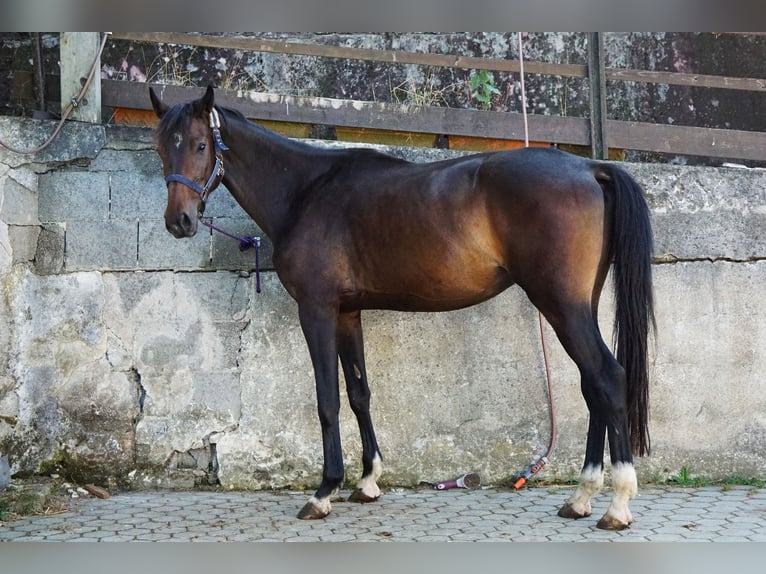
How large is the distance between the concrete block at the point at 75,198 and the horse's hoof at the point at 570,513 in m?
3.30

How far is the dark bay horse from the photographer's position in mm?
3719

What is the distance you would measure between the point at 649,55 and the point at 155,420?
569 cm

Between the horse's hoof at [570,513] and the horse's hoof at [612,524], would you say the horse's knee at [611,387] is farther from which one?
the horse's hoof at [570,513]

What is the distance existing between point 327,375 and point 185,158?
4.62 feet

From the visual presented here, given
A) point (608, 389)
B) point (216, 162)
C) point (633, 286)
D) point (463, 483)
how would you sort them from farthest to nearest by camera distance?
point (463, 483) < point (216, 162) < point (633, 286) < point (608, 389)

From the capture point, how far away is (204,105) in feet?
13.8

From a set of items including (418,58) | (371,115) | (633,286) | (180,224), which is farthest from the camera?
(418,58)

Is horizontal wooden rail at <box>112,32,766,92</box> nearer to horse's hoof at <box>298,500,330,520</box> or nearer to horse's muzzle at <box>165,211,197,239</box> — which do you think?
horse's muzzle at <box>165,211,197,239</box>

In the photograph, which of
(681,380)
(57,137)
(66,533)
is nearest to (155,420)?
(66,533)

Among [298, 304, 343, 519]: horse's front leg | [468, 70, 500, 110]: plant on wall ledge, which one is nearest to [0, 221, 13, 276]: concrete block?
[298, 304, 343, 519]: horse's front leg

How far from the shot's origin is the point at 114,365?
486 cm

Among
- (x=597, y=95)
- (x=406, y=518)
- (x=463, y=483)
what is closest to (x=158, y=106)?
(x=406, y=518)

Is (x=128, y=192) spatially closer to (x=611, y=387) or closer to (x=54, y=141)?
(x=54, y=141)
